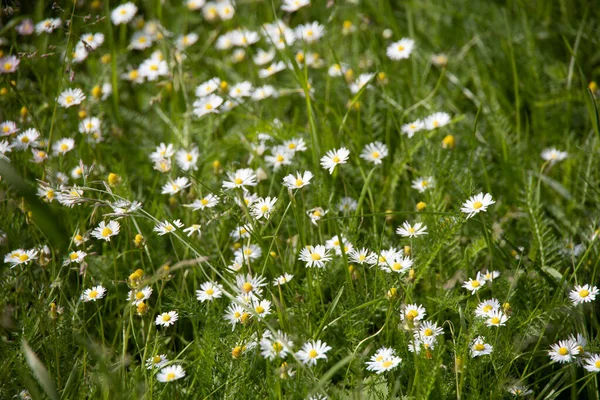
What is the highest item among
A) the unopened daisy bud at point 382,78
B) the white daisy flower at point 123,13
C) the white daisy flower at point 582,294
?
the white daisy flower at point 123,13

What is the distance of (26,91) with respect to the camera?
2.56 meters

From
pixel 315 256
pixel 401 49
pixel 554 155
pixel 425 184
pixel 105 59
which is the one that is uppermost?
pixel 105 59

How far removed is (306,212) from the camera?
1996 mm

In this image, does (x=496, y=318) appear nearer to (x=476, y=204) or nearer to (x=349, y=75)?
(x=476, y=204)

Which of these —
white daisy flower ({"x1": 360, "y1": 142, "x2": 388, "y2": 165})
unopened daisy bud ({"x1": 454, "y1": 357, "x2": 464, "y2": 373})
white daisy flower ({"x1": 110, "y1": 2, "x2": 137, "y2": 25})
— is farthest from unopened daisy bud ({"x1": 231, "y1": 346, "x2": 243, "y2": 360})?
white daisy flower ({"x1": 110, "y1": 2, "x2": 137, "y2": 25})

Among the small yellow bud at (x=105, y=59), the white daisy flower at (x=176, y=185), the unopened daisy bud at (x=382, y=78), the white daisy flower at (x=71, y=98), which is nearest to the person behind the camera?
the white daisy flower at (x=176, y=185)

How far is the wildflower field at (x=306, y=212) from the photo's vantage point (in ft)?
5.24

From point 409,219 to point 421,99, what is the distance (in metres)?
0.63

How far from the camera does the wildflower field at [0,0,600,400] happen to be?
1596 mm

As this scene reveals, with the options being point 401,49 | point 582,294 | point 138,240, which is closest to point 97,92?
point 138,240

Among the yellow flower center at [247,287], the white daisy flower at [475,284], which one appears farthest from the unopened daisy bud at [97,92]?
the white daisy flower at [475,284]

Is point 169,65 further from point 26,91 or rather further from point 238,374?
point 238,374

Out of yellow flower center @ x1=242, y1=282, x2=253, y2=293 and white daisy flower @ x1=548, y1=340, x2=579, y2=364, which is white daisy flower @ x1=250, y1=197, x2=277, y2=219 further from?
white daisy flower @ x1=548, y1=340, x2=579, y2=364

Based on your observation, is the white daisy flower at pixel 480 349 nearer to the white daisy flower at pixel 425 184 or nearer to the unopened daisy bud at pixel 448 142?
the white daisy flower at pixel 425 184
